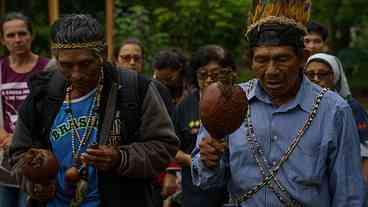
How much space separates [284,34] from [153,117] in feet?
3.11

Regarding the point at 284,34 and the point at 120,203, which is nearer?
the point at 284,34

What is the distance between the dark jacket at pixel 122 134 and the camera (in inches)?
180

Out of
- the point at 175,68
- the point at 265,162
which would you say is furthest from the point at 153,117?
the point at 175,68

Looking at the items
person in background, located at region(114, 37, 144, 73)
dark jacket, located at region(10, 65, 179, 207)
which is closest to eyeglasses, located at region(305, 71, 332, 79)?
dark jacket, located at region(10, 65, 179, 207)

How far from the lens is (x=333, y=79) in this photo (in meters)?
6.37

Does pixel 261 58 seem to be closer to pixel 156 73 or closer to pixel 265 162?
pixel 265 162

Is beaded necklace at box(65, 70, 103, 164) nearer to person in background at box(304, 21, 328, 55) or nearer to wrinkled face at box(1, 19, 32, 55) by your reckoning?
wrinkled face at box(1, 19, 32, 55)

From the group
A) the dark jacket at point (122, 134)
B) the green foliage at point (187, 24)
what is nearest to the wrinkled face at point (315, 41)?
the dark jacket at point (122, 134)

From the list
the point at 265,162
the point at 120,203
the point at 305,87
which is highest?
the point at 305,87

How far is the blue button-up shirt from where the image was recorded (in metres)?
3.97

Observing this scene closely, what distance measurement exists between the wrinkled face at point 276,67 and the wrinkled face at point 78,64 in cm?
89

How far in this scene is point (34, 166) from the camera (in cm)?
450

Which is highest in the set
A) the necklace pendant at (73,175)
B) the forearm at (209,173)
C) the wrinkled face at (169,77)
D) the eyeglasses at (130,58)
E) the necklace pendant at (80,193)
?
the eyeglasses at (130,58)

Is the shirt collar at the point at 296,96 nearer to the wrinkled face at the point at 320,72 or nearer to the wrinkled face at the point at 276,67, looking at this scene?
the wrinkled face at the point at 276,67
